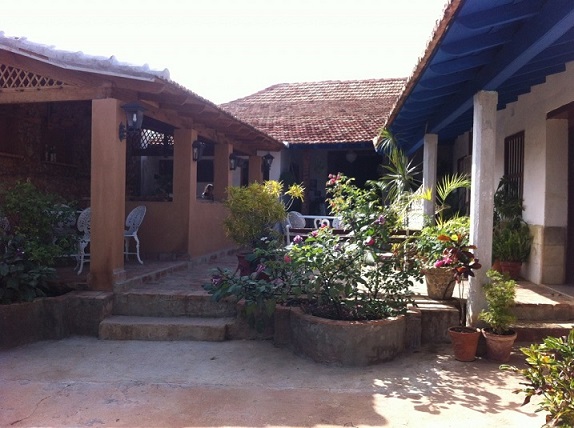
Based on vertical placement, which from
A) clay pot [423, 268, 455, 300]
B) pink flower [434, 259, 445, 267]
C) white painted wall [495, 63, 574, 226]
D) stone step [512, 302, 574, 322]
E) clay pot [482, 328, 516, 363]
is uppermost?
white painted wall [495, 63, 574, 226]

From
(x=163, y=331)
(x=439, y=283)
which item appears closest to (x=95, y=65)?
(x=163, y=331)

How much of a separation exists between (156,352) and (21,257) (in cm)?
199

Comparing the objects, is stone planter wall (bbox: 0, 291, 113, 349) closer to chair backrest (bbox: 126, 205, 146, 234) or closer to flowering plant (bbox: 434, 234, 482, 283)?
chair backrest (bbox: 126, 205, 146, 234)

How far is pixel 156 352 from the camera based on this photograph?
4914 mm

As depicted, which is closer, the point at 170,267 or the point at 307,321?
the point at 307,321

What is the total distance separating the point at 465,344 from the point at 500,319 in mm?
404

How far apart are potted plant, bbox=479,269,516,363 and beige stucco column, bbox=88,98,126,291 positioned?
4.18m

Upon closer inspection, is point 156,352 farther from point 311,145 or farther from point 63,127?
point 311,145

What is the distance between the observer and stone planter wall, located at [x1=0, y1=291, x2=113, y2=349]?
5.16m

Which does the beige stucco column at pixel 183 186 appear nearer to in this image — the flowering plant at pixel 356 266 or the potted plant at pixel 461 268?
the flowering plant at pixel 356 266

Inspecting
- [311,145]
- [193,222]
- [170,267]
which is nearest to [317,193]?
[311,145]

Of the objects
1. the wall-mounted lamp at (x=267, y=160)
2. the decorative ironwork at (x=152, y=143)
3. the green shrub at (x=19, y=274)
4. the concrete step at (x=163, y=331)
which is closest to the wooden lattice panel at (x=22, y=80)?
the green shrub at (x=19, y=274)

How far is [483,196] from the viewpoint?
16.5 feet

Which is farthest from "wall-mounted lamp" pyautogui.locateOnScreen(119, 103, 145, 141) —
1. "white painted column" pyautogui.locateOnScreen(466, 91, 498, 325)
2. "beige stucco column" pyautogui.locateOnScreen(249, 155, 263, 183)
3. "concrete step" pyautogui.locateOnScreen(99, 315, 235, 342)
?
"beige stucco column" pyautogui.locateOnScreen(249, 155, 263, 183)
